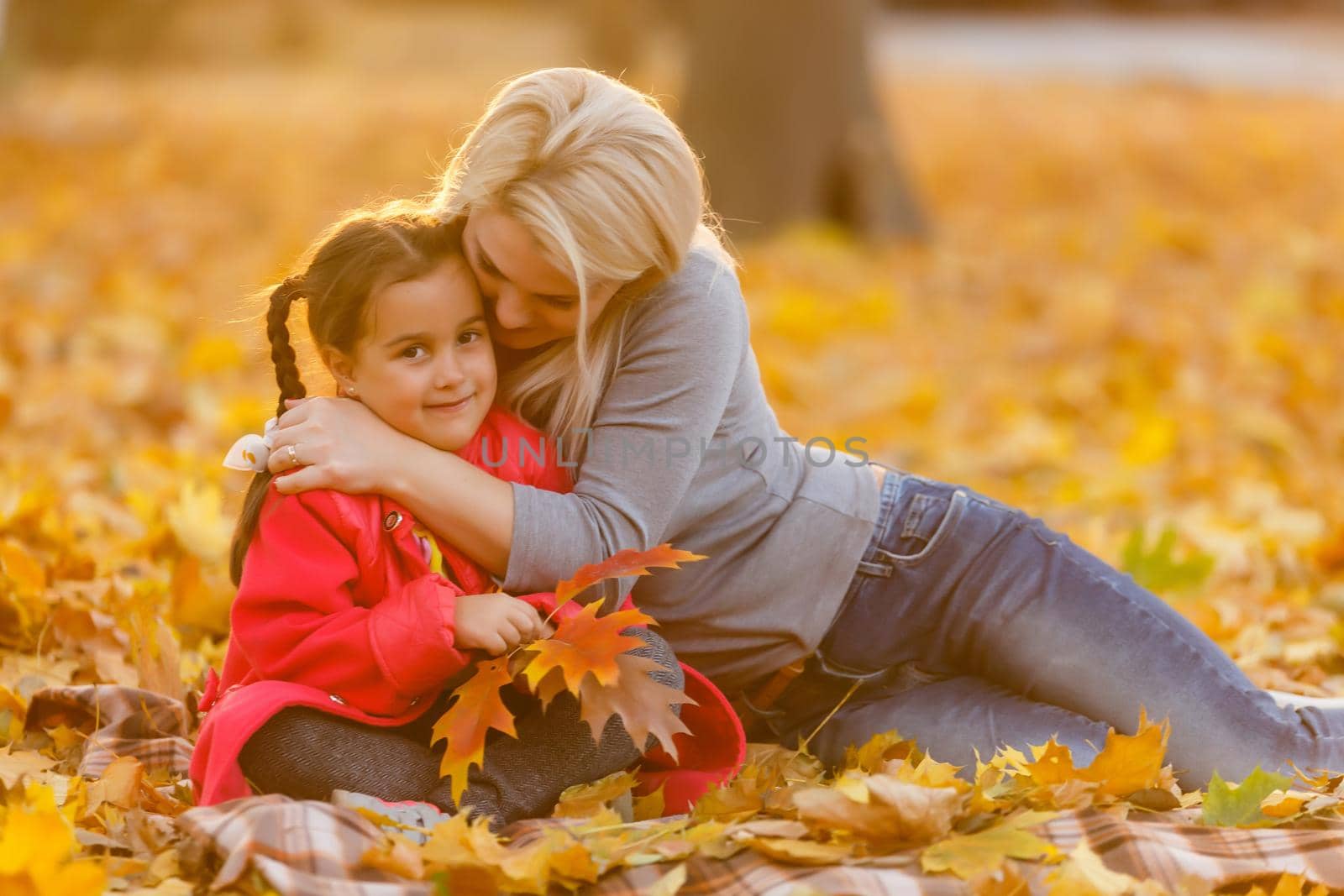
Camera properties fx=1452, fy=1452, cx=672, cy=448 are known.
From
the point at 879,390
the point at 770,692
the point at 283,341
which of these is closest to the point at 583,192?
the point at 283,341

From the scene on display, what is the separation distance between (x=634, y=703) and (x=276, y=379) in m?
0.74

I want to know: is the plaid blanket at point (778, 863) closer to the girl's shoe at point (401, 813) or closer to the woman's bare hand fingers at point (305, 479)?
the girl's shoe at point (401, 813)

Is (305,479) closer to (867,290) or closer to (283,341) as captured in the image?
(283,341)

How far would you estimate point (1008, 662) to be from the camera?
2.48m

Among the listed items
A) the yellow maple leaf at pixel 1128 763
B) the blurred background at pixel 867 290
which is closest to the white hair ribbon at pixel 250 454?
the blurred background at pixel 867 290

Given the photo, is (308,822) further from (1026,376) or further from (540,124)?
(1026,376)

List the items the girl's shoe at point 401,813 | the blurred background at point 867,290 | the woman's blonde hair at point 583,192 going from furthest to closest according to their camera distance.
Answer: the blurred background at point 867,290 < the woman's blonde hair at point 583,192 < the girl's shoe at point 401,813

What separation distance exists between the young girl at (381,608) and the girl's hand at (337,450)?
0.10 feet

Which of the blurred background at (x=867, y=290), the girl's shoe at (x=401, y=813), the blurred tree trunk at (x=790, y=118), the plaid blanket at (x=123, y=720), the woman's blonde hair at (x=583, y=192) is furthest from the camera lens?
the blurred tree trunk at (x=790, y=118)

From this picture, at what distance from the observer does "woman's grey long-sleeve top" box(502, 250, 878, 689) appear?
2.15 meters

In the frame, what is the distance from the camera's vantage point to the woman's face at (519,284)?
2076 millimetres

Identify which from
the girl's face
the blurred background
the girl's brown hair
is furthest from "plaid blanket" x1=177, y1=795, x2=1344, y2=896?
the blurred background

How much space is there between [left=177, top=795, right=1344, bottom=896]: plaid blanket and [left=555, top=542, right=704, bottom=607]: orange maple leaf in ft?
1.08

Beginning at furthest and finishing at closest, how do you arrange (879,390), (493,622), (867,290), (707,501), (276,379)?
(867,290)
(879,390)
(707,501)
(276,379)
(493,622)
